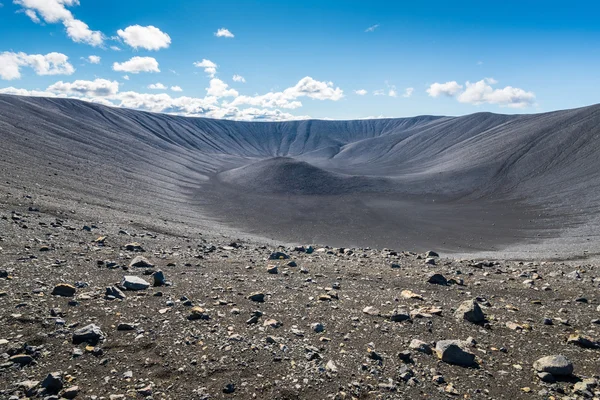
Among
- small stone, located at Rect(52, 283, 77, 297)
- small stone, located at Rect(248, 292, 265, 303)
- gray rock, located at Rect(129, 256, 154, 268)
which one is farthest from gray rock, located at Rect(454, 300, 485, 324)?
gray rock, located at Rect(129, 256, 154, 268)

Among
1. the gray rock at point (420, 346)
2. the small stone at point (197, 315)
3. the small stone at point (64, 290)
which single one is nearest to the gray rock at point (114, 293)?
the small stone at point (64, 290)

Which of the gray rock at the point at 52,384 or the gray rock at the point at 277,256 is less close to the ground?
the gray rock at the point at 52,384

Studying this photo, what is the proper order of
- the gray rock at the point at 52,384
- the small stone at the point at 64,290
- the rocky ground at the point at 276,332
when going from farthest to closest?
the small stone at the point at 64,290 → the rocky ground at the point at 276,332 → the gray rock at the point at 52,384

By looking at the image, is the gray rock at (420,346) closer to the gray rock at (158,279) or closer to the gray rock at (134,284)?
the gray rock at (158,279)

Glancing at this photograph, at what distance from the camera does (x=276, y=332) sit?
6.85 metres

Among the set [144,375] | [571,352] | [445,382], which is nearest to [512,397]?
[445,382]

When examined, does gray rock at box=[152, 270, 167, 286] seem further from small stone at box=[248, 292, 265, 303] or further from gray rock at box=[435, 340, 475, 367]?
gray rock at box=[435, 340, 475, 367]

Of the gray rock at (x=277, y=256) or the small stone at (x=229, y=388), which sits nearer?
the small stone at (x=229, y=388)

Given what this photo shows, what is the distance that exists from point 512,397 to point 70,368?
6.57 metres

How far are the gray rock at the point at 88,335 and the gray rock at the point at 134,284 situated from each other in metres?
2.27

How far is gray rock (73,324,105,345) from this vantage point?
5766 millimetres

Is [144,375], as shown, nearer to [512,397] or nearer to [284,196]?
[512,397]

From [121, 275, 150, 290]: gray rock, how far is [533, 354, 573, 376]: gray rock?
322 inches

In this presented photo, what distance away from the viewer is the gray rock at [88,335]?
18.9 feet
